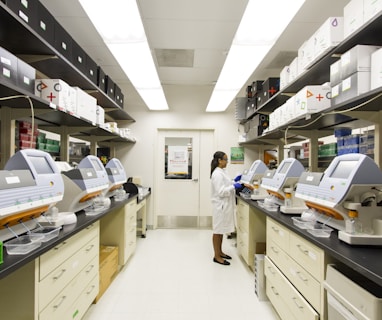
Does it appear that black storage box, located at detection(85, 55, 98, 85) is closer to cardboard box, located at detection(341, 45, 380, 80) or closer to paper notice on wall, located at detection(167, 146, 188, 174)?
cardboard box, located at detection(341, 45, 380, 80)

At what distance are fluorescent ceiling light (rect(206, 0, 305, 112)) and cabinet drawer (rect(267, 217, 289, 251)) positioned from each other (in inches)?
59.5

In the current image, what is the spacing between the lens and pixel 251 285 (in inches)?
109

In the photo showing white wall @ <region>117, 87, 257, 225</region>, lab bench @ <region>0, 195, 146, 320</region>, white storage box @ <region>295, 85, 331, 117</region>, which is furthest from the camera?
white wall @ <region>117, 87, 257, 225</region>

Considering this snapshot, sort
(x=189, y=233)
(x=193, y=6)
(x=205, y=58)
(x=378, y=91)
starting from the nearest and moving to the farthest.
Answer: (x=378, y=91) < (x=193, y=6) < (x=205, y=58) < (x=189, y=233)

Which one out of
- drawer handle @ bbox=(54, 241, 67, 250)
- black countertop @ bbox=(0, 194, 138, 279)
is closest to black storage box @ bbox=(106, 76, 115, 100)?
black countertop @ bbox=(0, 194, 138, 279)

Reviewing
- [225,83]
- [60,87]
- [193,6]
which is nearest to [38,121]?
[60,87]

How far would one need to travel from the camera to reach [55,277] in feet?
4.90

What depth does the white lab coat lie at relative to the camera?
130 inches

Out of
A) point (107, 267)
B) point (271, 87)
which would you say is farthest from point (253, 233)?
point (271, 87)

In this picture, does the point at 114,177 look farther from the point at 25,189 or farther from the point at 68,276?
the point at 25,189

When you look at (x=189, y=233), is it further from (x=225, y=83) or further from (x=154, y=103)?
(x=225, y=83)

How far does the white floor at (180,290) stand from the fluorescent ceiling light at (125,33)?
91.6 inches

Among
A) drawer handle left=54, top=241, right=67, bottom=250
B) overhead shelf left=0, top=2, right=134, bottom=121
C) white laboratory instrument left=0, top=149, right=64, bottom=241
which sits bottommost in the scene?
drawer handle left=54, top=241, right=67, bottom=250

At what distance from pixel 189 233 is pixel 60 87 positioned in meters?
3.62
